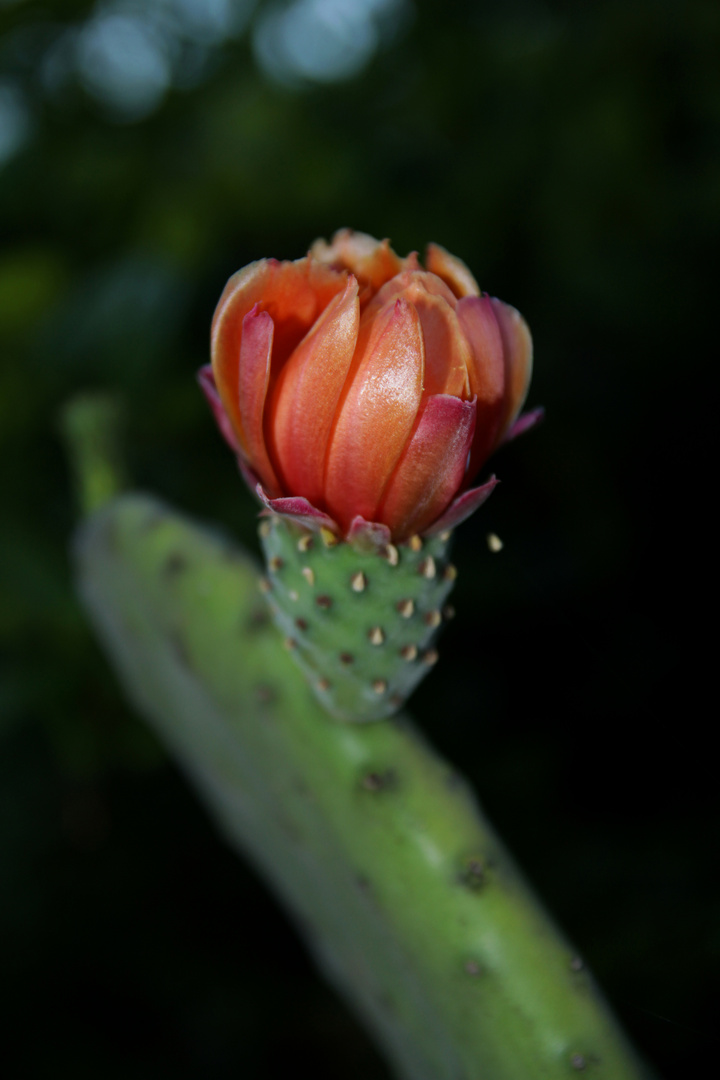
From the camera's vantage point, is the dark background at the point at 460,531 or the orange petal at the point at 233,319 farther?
the dark background at the point at 460,531

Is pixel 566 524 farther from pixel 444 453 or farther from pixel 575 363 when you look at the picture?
pixel 444 453

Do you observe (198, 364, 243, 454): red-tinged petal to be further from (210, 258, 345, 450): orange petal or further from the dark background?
the dark background

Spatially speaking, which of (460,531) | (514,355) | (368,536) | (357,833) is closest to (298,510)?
(368,536)

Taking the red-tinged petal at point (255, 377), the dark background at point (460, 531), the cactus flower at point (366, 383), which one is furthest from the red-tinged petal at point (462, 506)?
the dark background at point (460, 531)

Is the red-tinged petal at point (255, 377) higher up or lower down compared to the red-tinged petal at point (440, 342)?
higher up

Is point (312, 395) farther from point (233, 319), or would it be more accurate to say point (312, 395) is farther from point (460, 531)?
point (460, 531)

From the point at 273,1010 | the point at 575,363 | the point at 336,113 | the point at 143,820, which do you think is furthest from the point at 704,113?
the point at 273,1010

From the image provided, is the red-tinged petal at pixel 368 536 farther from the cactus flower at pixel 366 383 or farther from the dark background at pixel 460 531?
the dark background at pixel 460 531
